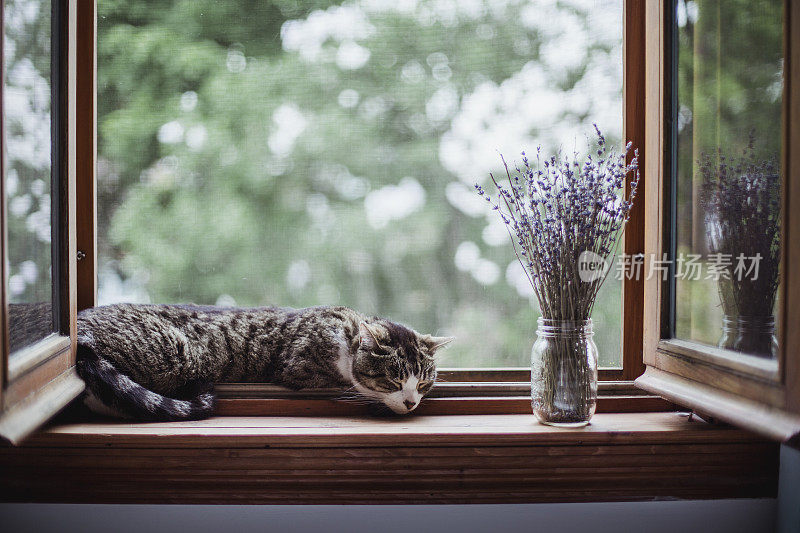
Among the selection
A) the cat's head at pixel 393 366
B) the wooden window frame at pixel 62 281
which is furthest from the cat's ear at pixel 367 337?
the wooden window frame at pixel 62 281

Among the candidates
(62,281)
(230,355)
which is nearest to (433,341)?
(230,355)

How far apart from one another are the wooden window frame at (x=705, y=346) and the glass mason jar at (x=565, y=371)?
149 mm

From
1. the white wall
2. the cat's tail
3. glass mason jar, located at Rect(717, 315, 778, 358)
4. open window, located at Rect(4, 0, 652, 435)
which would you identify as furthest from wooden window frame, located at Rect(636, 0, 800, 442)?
the cat's tail

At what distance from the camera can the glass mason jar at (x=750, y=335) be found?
0.90 metres

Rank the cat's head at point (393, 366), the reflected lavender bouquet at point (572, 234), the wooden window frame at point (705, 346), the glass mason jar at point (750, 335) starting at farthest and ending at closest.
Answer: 1. the cat's head at point (393, 366)
2. the reflected lavender bouquet at point (572, 234)
3. the glass mason jar at point (750, 335)
4. the wooden window frame at point (705, 346)

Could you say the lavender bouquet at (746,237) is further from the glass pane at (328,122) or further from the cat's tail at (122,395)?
the cat's tail at (122,395)

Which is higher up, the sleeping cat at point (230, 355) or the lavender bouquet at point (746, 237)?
the lavender bouquet at point (746, 237)

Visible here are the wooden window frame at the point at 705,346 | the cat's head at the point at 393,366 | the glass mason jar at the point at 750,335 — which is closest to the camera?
the wooden window frame at the point at 705,346

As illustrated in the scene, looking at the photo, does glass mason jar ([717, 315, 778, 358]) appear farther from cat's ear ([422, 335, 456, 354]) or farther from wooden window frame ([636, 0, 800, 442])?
cat's ear ([422, 335, 456, 354])

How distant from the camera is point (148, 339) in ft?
4.00

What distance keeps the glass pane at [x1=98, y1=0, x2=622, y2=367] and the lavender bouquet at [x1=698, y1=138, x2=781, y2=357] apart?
0.31 m

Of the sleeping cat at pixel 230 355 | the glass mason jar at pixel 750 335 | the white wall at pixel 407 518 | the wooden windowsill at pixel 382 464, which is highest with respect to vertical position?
the glass mason jar at pixel 750 335

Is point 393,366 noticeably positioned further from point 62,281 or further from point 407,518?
point 62,281

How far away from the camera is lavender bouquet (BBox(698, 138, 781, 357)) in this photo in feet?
3.07
